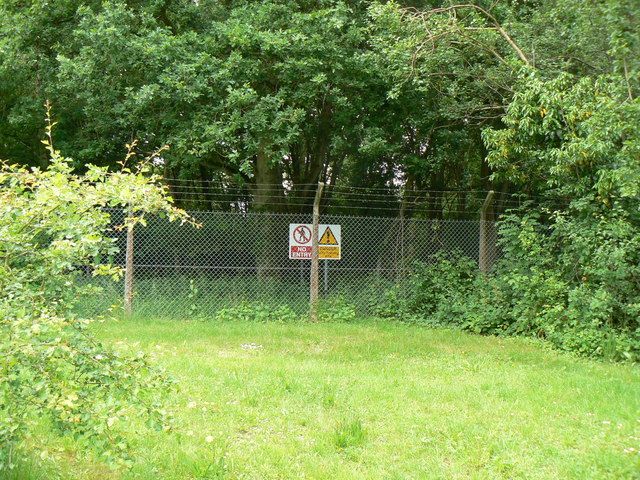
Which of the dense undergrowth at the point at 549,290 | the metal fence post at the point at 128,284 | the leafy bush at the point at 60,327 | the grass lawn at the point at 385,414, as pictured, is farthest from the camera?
the metal fence post at the point at 128,284

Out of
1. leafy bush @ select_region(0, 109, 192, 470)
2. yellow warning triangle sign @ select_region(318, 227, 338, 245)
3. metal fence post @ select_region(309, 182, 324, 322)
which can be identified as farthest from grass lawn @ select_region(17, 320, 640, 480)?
yellow warning triangle sign @ select_region(318, 227, 338, 245)

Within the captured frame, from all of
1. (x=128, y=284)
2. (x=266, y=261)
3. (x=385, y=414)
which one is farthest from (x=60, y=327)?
(x=266, y=261)

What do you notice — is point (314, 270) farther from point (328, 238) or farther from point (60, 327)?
point (60, 327)

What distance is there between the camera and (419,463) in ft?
12.6

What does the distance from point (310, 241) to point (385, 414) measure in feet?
16.7

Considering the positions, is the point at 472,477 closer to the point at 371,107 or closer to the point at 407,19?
the point at 407,19

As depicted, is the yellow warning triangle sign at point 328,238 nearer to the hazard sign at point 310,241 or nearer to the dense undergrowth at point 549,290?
the hazard sign at point 310,241

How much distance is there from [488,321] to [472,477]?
558 centimetres

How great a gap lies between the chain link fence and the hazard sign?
0.63 ft

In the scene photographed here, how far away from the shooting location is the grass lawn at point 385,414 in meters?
3.76

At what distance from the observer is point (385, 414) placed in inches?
187

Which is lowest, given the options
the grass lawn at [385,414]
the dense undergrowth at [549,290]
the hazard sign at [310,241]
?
the grass lawn at [385,414]

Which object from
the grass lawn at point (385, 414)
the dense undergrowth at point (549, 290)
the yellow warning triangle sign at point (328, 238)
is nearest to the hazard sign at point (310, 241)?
the yellow warning triangle sign at point (328, 238)

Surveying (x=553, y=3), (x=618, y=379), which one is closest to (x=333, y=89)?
(x=553, y=3)
